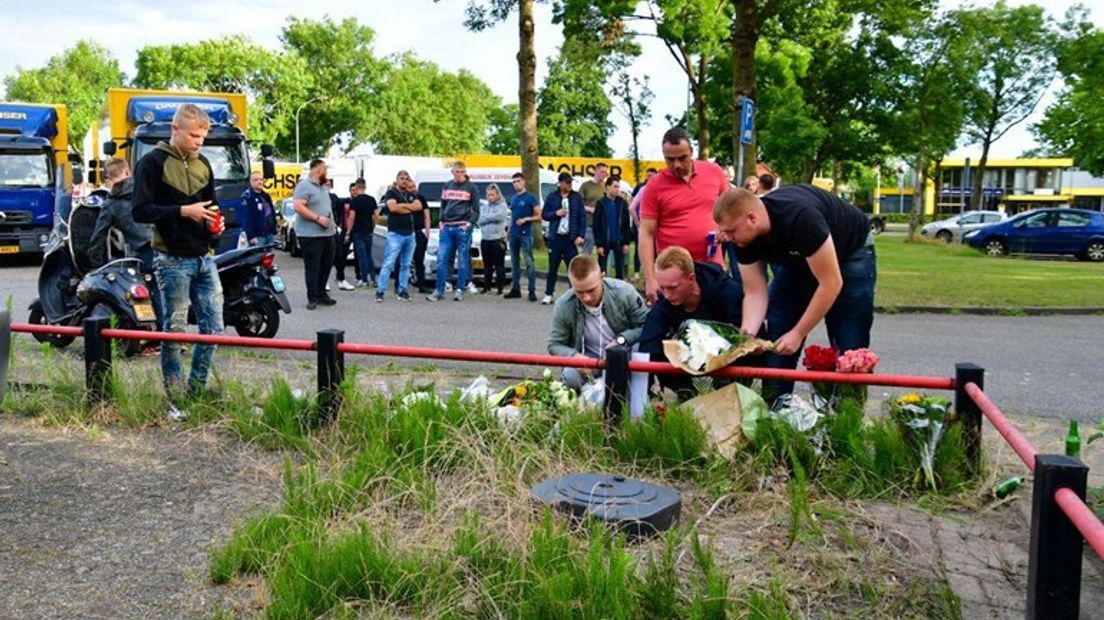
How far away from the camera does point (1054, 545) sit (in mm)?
2701

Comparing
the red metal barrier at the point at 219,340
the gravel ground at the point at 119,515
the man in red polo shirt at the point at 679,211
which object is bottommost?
the gravel ground at the point at 119,515

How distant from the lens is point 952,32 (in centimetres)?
2367

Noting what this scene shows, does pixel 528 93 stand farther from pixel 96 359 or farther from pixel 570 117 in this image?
pixel 570 117

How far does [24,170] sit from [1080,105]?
30.6m

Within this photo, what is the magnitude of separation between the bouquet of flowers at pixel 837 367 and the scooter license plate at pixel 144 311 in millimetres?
5612

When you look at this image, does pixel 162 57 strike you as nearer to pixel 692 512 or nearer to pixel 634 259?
pixel 634 259

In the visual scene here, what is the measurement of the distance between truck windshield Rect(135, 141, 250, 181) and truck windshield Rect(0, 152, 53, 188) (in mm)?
4767

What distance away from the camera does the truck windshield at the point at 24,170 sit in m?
21.0

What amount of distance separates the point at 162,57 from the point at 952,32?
57.4m

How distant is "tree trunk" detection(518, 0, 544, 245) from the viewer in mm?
22078

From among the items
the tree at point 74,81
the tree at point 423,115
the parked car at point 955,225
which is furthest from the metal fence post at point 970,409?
the tree at point 74,81

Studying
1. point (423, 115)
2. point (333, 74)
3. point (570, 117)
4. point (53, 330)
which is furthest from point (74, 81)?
point (53, 330)

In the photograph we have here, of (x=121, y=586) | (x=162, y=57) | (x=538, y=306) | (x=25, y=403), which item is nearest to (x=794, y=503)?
(x=121, y=586)

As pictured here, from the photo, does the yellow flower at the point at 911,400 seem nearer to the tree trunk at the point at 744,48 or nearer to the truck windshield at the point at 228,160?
the tree trunk at the point at 744,48
